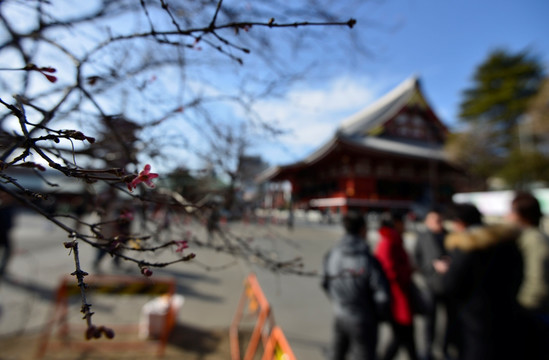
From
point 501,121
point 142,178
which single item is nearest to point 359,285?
point 142,178

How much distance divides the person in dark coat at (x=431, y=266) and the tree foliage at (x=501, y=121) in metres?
17.7

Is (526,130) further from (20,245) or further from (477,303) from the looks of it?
(20,245)

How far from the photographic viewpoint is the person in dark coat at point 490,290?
81.4 inches

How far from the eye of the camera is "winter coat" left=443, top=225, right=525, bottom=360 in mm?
2068

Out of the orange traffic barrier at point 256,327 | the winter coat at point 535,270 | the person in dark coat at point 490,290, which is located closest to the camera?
the person in dark coat at point 490,290

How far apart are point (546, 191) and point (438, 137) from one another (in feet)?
33.1

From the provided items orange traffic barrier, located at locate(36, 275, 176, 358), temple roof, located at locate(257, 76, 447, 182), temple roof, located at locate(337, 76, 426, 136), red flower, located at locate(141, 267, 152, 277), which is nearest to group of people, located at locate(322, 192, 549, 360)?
red flower, located at locate(141, 267, 152, 277)

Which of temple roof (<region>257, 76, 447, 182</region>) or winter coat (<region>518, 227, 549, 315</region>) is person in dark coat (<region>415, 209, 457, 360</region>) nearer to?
winter coat (<region>518, 227, 549, 315</region>)

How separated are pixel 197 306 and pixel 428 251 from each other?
3726 millimetres

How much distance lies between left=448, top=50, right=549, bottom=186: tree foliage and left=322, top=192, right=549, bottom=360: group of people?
18.0 meters

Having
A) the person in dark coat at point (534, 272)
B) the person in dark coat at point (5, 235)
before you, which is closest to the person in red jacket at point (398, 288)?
the person in dark coat at point (534, 272)

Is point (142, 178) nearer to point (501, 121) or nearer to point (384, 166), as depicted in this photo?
point (384, 166)

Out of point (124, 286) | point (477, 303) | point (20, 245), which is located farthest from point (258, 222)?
point (20, 245)

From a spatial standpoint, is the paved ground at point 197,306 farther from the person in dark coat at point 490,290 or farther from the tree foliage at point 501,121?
the tree foliage at point 501,121
